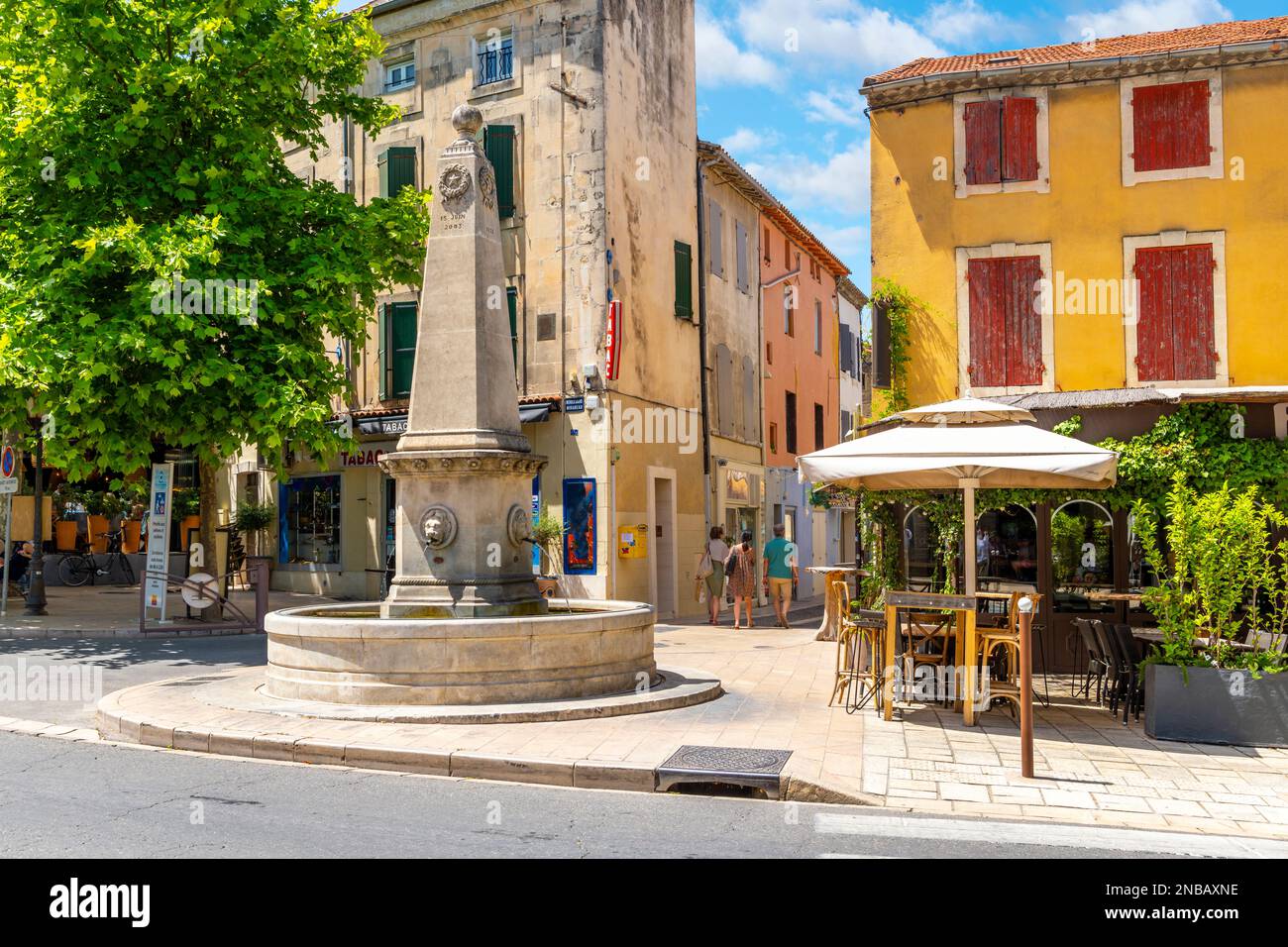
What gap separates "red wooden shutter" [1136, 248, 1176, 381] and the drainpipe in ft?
34.8

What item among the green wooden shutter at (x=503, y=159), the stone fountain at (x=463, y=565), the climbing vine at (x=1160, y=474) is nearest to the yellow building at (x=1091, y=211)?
the climbing vine at (x=1160, y=474)

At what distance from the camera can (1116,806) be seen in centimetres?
641

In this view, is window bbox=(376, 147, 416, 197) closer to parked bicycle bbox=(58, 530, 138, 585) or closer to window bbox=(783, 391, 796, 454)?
parked bicycle bbox=(58, 530, 138, 585)

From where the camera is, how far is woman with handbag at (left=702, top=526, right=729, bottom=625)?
1966cm

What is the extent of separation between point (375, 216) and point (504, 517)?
8.51 meters

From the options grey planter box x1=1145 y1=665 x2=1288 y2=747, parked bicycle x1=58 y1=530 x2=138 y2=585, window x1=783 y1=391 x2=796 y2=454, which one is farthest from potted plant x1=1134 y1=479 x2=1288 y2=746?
parked bicycle x1=58 y1=530 x2=138 y2=585

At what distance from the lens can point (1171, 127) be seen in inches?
574

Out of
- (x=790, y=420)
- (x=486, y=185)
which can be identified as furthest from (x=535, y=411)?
(x=790, y=420)

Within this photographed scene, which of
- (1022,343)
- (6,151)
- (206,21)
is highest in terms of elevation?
(206,21)

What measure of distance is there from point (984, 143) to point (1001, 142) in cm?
22

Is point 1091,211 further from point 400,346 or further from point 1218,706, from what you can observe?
point 400,346

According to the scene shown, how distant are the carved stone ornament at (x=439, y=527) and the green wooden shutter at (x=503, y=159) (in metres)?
11.7
